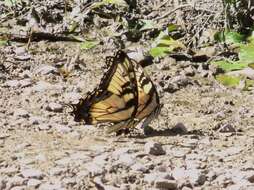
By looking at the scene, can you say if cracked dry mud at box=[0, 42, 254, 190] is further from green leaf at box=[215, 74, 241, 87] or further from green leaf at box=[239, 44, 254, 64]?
green leaf at box=[239, 44, 254, 64]

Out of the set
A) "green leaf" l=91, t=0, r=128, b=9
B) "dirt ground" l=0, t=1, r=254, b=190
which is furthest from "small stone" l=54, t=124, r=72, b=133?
"green leaf" l=91, t=0, r=128, b=9

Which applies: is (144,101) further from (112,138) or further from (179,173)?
(179,173)

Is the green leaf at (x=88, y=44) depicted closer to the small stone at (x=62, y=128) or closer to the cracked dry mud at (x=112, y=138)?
the cracked dry mud at (x=112, y=138)

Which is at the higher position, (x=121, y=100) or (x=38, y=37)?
(x=38, y=37)

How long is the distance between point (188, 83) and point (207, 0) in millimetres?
1338

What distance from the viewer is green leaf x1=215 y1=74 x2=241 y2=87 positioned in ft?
19.7

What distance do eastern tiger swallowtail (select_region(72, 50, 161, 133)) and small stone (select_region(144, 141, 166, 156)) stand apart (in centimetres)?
52

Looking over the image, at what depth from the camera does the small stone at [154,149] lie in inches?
168

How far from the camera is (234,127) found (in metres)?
4.97

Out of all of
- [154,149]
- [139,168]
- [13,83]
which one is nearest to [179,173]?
[139,168]

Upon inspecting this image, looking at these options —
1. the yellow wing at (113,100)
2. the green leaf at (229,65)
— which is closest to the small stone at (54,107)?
the yellow wing at (113,100)

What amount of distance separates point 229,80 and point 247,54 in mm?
450

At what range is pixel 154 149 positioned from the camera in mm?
4273

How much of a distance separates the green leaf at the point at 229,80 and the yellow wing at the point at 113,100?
128cm
